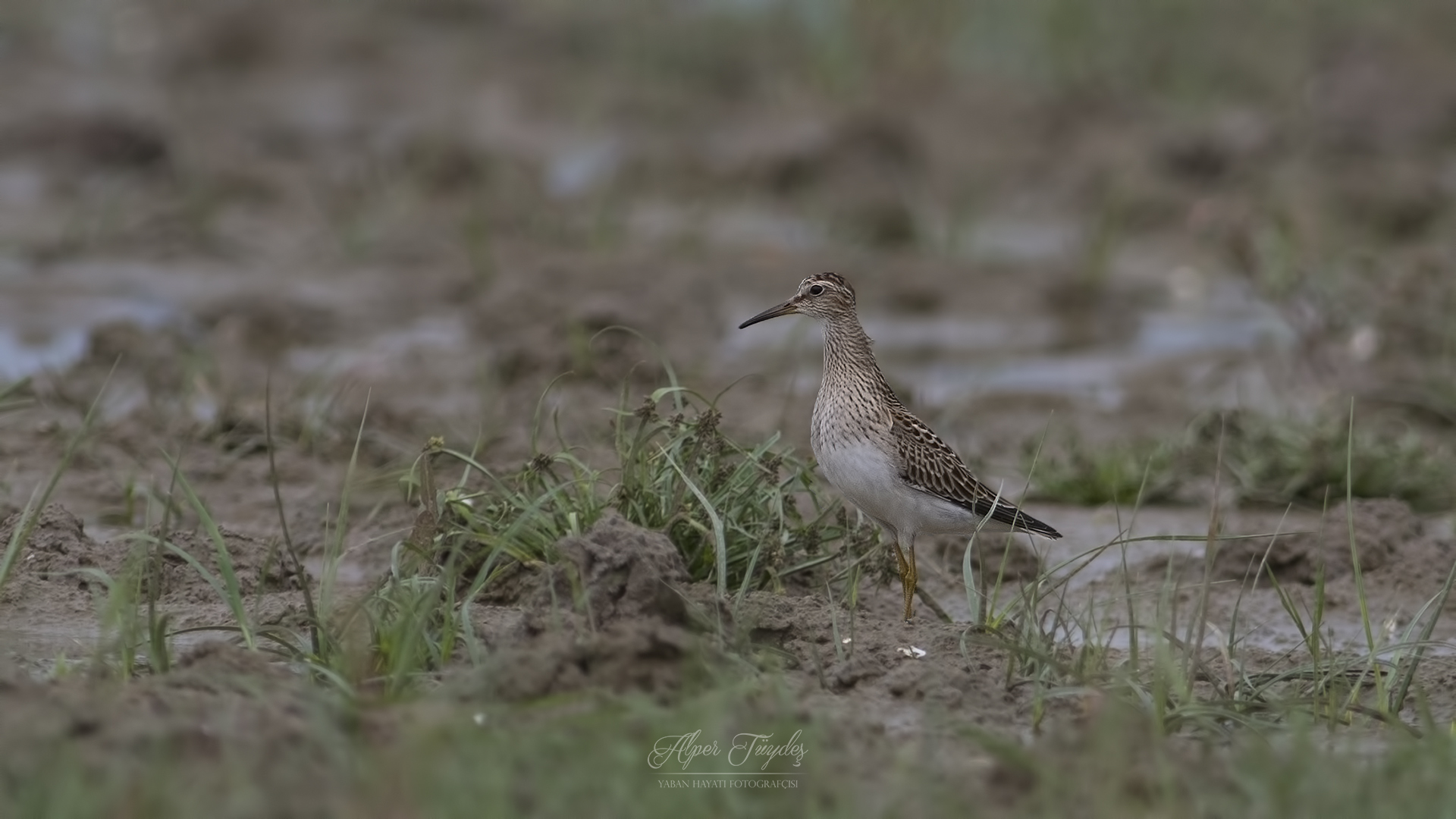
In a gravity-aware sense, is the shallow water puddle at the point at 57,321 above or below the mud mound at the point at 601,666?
below

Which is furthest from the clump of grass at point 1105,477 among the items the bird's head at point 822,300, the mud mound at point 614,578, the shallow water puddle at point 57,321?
the shallow water puddle at point 57,321

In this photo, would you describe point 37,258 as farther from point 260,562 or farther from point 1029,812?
point 1029,812

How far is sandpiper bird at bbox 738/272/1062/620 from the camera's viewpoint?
6422 mm

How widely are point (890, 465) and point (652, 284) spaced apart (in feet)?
18.0

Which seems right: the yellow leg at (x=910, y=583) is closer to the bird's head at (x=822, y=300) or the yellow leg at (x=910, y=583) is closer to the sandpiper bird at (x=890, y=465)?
the sandpiper bird at (x=890, y=465)

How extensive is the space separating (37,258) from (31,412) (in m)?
4.96

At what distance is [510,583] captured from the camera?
6.31 meters

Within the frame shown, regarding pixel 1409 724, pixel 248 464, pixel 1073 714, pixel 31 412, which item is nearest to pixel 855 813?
pixel 1073 714

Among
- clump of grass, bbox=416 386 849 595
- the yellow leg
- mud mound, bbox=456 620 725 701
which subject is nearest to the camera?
mud mound, bbox=456 620 725 701

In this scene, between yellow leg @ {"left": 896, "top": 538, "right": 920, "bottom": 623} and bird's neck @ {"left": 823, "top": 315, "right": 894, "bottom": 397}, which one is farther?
bird's neck @ {"left": 823, "top": 315, "right": 894, "bottom": 397}

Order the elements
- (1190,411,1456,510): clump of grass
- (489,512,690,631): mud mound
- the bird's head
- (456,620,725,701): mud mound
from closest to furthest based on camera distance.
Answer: (456,620,725,701): mud mound
(489,512,690,631): mud mound
the bird's head
(1190,411,1456,510): clump of grass

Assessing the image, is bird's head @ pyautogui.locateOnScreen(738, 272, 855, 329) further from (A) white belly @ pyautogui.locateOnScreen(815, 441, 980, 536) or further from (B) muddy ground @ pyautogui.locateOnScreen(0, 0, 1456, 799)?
(A) white belly @ pyautogui.locateOnScreen(815, 441, 980, 536)

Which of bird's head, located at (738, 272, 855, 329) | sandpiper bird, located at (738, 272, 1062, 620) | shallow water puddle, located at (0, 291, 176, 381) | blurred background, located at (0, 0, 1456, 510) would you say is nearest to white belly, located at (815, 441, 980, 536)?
sandpiper bird, located at (738, 272, 1062, 620)

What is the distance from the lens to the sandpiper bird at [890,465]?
642cm
